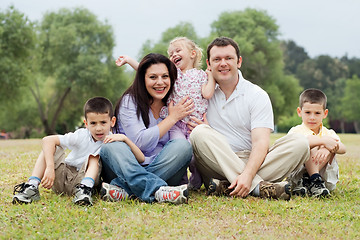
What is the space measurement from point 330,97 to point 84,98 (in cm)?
3429

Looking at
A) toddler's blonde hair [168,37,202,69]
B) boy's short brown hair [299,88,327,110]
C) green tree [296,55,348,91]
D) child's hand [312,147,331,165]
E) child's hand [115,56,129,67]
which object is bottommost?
child's hand [312,147,331,165]

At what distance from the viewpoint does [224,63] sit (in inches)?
190

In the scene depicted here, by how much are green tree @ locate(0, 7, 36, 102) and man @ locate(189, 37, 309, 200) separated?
19.5m

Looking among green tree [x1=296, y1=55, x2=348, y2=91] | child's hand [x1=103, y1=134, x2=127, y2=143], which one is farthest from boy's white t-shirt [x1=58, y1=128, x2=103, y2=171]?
green tree [x1=296, y1=55, x2=348, y2=91]

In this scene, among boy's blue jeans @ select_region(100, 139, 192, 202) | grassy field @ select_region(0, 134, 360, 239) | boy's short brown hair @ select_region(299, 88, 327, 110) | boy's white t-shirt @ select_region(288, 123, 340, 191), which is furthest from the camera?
boy's short brown hair @ select_region(299, 88, 327, 110)

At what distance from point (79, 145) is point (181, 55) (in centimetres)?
184

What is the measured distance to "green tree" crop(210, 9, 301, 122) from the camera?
31.4 meters

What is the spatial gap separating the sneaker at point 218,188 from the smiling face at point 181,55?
1.70 m

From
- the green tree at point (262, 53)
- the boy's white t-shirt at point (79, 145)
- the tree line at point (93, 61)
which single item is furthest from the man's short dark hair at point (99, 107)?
the green tree at point (262, 53)

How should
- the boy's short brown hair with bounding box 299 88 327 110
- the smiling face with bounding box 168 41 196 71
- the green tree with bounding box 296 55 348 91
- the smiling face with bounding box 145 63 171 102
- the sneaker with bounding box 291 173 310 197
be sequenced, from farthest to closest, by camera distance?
the green tree with bounding box 296 55 348 91
the smiling face with bounding box 168 41 196 71
the boy's short brown hair with bounding box 299 88 327 110
the sneaker with bounding box 291 173 310 197
the smiling face with bounding box 145 63 171 102

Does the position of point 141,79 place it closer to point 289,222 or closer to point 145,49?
point 289,222

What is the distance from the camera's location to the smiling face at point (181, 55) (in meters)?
5.58

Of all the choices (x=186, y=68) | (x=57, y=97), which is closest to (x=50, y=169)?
(x=186, y=68)

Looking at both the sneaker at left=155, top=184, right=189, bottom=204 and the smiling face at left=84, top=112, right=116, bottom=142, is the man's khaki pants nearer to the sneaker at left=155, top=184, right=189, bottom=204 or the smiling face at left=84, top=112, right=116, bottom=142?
the sneaker at left=155, top=184, right=189, bottom=204
